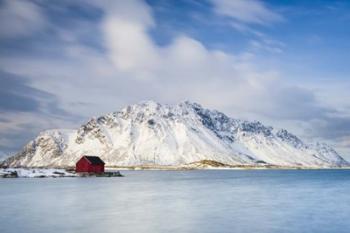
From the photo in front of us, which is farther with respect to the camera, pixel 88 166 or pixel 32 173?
pixel 88 166

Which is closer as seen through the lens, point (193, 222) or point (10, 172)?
point (193, 222)

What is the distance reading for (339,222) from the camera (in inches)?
→ 1433

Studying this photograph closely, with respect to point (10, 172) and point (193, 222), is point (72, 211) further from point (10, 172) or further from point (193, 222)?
point (10, 172)

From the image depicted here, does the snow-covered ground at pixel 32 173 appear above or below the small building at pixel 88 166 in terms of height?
below

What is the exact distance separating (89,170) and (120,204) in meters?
103

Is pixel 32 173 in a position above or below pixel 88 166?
below

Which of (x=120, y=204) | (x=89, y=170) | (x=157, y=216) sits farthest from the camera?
(x=89, y=170)

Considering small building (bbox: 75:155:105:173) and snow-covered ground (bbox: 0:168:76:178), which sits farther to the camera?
small building (bbox: 75:155:105:173)

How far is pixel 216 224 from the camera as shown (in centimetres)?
3469

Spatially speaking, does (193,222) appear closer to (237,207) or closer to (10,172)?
(237,207)

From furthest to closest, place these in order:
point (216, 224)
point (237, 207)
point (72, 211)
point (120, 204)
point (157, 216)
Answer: point (120, 204) < point (237, 207) < point (72, 211) < point (157, 216) < point (216, 224)

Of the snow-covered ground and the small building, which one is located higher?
the small building

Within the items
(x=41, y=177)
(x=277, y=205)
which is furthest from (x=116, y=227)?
(x=41, y=177)

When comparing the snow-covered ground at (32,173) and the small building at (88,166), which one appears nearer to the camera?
the snow-covered ground at (32,173)
